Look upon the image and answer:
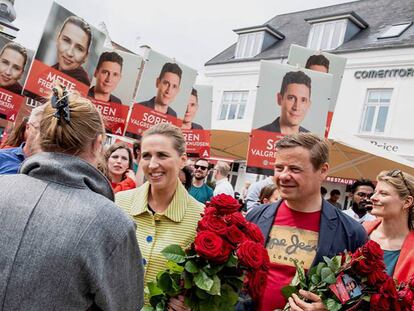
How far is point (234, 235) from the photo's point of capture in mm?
1935

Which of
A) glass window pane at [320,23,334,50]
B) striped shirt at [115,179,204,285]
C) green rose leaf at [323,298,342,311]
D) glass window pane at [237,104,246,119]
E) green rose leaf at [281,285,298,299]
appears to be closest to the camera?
green rose leaf at [323,298,342,311]

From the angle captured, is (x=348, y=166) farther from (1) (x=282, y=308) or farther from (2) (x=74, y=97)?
(2) (x=74, y=97)

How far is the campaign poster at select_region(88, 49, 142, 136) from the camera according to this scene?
6965mm

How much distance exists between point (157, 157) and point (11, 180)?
117 centimetres

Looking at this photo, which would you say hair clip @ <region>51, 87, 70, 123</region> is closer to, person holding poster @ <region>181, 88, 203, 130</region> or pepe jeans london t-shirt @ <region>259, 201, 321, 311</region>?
pepe jeans london t-shirt @ <region>259, 201, 321, 311</region>

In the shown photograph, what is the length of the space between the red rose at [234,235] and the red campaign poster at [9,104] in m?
6.23

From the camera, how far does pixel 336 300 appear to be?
6.36 feet

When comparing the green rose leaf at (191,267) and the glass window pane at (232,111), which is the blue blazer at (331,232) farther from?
the glass window pane at (232,111)

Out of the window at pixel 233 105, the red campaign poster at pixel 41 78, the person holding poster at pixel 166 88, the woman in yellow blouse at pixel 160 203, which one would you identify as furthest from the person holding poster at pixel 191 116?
the window at pixel 233 105

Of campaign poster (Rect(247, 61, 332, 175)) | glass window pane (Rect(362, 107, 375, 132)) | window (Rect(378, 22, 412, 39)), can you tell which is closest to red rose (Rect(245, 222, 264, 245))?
campaign poster (Rect(247, 61, 332, 175))

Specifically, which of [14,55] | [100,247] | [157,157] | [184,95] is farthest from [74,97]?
[14,55]

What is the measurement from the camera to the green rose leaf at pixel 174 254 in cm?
193

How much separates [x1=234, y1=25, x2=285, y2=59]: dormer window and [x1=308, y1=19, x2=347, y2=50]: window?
313 cm

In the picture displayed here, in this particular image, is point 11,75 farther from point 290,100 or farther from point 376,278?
point 376,278
